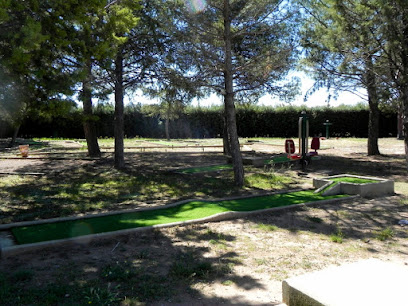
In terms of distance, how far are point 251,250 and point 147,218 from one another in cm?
222

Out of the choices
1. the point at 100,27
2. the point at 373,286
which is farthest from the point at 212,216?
the point at 100,27

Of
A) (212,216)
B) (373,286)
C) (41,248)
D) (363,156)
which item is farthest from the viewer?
(363,156)

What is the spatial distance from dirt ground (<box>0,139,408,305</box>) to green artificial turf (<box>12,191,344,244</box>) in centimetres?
45

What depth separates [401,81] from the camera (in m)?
9.38

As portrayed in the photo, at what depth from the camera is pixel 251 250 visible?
4883 mm

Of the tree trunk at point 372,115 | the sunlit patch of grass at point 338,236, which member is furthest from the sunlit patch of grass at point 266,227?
the tree trunk at point 372,115

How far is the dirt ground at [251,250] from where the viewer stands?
12.4 feet

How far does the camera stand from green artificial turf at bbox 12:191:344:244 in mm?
5441

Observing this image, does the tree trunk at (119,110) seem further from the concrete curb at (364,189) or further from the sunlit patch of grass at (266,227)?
Result: the sunlit patch of grass at (266,227)

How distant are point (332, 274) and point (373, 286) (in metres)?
0.36

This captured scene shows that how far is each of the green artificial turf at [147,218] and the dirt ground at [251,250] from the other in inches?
17.6

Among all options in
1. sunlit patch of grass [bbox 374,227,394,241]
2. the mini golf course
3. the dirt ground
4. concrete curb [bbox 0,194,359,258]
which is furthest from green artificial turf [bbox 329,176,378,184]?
sunlit patch of grass [bbox 374,227,394,241]

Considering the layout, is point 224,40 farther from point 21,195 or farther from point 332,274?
point 332,274

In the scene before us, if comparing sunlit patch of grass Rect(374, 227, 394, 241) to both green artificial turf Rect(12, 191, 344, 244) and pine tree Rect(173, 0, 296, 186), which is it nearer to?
green artificial turf Rect(12, 191, 344, 244)
